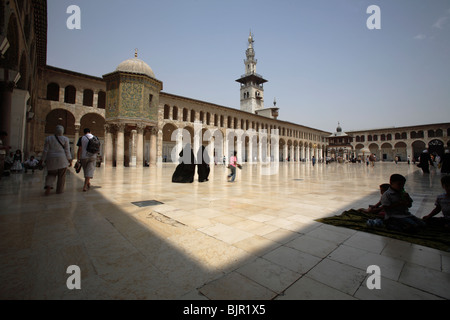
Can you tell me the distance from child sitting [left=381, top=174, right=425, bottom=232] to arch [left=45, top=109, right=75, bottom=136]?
91.3 feet

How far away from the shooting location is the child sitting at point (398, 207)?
9.37 feet

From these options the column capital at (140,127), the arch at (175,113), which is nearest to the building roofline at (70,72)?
the arch at (175,113)

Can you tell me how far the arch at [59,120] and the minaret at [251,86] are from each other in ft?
138

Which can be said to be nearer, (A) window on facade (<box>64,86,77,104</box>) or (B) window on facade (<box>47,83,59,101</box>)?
(B) window on facade (<box>47,83,59,101</box>)

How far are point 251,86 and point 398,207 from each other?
58.5 m

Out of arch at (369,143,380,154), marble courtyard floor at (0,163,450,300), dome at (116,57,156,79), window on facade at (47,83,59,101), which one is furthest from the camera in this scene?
arch at (369,143,380,154)

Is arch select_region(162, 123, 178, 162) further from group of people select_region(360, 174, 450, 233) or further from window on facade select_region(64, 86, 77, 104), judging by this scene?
group of people select_region(360, 174, 450, 233)

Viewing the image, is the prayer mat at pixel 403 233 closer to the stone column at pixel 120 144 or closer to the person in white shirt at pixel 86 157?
the person in white shirt at pixel 86 157

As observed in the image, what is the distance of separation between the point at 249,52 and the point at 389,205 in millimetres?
64615

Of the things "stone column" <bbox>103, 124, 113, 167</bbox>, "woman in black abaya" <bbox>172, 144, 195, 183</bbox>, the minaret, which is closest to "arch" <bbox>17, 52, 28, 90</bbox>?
"stone column" <bbox>103, 124, 113, 167</bbox>

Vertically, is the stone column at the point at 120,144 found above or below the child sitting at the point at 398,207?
above

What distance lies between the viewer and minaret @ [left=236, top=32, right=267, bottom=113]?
5731cm
